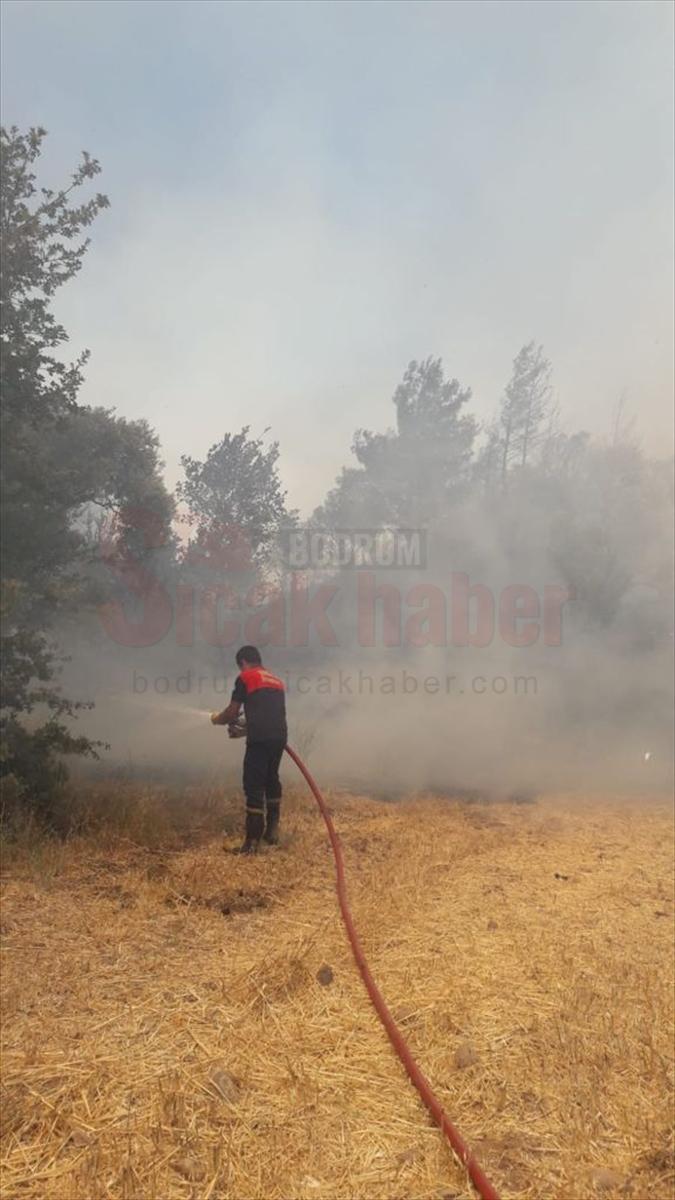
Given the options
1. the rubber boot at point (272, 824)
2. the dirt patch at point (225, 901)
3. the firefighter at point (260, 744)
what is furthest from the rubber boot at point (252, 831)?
the dirt patch at point (225, 901)

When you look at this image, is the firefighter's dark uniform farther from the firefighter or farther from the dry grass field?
the dry grass field

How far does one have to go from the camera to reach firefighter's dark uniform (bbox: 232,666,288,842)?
6262mm

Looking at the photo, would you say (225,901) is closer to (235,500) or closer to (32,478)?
(32,478)

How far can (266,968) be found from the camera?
12.1 ft

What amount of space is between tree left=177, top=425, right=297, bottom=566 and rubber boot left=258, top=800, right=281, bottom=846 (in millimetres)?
19602

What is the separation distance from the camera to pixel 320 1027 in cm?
315

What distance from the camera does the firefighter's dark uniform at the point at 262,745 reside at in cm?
626

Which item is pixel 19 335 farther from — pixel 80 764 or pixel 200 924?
pixel 200 924

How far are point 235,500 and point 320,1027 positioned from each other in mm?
24243

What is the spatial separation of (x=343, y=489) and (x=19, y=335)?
21.6 m

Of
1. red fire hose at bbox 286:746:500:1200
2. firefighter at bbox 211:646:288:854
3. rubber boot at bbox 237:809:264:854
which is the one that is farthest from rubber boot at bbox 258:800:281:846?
red fire hose at bbox 286:746:500:1200

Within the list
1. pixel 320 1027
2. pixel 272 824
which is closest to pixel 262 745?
pixel 272 824

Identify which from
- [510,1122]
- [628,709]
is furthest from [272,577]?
[510,1122]

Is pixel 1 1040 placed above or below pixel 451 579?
below
